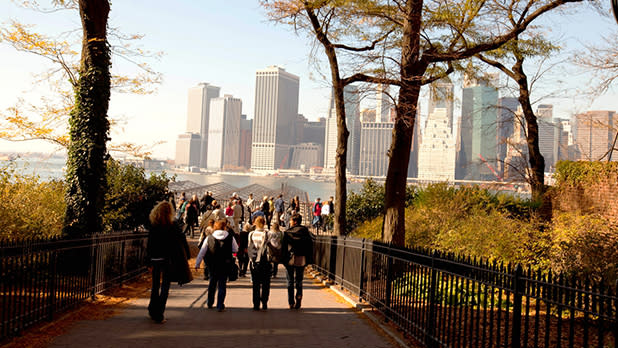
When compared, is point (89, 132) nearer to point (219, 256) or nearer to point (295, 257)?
point (219, 256)

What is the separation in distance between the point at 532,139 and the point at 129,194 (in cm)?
1436

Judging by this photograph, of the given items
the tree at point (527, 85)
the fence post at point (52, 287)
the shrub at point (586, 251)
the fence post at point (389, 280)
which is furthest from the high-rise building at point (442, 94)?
the fence post at point (52, 287)

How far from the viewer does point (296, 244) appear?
10617mm

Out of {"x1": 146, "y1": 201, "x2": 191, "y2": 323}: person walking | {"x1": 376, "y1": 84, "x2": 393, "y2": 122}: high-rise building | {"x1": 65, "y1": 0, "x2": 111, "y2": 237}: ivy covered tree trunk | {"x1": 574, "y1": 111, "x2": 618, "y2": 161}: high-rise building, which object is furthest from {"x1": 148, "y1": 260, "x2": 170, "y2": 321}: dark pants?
{"x1": 574, "y1": 111, "x2": 618, "y2": 161}: high-rise building

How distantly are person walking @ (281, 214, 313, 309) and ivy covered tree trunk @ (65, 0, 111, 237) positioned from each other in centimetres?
467

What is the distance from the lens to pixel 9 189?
43.4ft

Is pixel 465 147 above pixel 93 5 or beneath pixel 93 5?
above

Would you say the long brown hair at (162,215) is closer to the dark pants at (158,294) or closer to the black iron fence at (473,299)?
the dark pants at (158,294)

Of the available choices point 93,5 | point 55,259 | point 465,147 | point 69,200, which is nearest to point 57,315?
point 55,259

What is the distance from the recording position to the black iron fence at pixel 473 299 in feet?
15.8

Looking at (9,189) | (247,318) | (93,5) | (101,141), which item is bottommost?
(247,318)

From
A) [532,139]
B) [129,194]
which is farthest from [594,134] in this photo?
[129,194]

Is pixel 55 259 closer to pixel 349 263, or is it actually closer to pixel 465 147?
pixel 349 263

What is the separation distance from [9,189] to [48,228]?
147 centimetres
